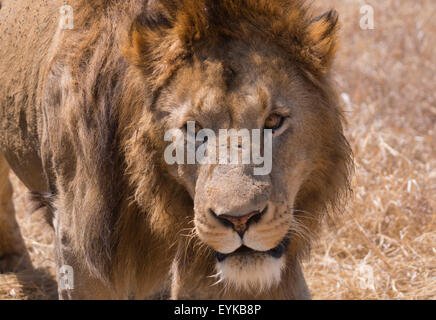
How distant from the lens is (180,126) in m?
2.69

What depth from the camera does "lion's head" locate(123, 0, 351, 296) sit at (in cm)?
253

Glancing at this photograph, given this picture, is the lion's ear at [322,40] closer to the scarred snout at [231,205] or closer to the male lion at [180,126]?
the male lion at [180,126]

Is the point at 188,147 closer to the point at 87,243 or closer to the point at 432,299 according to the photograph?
the point at 87,243

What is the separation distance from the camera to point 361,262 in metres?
4.65

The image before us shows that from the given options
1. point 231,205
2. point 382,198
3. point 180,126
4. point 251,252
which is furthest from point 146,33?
point 382,198

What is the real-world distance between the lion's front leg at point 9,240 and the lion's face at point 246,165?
2208mm

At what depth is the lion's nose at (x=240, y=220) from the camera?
→ 242cm

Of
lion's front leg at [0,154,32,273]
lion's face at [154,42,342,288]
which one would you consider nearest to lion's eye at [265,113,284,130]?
lion's face at [154,42,342,288]

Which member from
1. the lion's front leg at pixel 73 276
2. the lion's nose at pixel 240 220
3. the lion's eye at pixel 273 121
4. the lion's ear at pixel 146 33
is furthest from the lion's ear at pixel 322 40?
the lion's front leg at pixel 73 276

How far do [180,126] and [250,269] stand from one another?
2.07 feet

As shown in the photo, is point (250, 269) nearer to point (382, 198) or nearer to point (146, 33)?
point (146, 33)

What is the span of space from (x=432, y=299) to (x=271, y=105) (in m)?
2.02

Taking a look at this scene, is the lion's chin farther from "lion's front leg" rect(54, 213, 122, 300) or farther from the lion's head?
"lion's front leg" rect(54, 213, 122, 300)

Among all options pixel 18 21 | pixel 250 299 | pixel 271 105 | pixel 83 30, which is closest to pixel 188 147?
pixel 271 105
